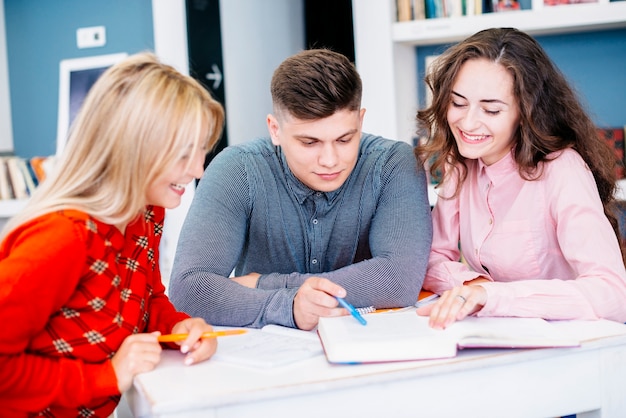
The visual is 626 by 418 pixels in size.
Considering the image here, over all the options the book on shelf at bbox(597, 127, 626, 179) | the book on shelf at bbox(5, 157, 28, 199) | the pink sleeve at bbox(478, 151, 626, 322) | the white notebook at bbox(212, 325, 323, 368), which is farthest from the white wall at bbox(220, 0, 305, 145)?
the white notebook at bbox(212, 325, 323, 368)

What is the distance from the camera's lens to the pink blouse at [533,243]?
1.42m

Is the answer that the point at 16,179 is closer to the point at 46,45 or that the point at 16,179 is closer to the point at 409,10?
the point at 46,45

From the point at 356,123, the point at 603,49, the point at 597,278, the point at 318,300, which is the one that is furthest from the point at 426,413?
the point at 603,49

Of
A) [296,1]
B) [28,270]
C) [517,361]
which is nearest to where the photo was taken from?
[28,270]

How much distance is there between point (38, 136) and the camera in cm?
441

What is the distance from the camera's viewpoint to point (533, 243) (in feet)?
5.55

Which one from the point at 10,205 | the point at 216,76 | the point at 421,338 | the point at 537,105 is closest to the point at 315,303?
the point at 421,338

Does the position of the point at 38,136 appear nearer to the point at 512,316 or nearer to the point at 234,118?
the point at 234,118

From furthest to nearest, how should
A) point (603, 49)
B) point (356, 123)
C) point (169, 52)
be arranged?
point (169, 52) → point (603, 49) → point (356, 123)

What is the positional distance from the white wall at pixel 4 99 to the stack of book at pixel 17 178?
392mm

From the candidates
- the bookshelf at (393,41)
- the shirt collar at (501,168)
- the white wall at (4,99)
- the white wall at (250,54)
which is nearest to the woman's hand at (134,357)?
the shirt collar at (501,168)

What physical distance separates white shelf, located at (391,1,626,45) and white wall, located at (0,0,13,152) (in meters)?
2.43

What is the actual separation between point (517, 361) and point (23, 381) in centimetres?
74

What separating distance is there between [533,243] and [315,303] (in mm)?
566
